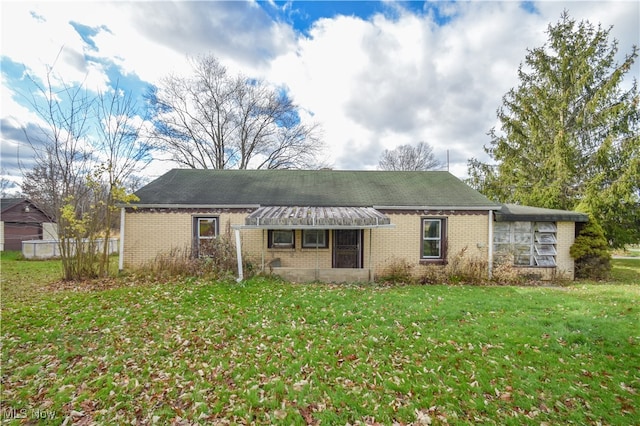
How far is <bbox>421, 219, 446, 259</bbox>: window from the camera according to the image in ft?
39.8

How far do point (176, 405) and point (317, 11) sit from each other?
15.8 metres

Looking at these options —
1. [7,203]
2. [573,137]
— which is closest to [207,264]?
[573,137]

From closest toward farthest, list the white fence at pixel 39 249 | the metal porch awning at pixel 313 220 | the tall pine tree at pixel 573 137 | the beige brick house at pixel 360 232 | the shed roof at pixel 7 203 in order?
the metal porch awning at pixel 313 220
the beige brick house at pixel 360 232
the tall pine tree at pixel 573 137
the white fence at pixel 39 249
the shed roof at pixel 7 203

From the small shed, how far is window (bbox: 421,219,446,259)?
2911 cm

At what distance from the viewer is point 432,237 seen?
12.2m

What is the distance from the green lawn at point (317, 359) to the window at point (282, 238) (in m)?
4.17

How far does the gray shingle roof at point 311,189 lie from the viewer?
40.1 ft

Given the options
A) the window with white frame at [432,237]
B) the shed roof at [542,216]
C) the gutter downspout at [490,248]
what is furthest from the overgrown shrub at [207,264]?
the shed roof at [542,216]

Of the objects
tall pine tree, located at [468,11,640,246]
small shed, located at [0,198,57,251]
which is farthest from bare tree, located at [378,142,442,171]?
small shed, located at [0,198,57,251]

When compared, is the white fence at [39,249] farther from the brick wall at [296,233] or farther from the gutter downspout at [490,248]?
the gutter downspout at [490,248]

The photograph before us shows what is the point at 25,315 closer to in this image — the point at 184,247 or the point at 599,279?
the point at 184,247

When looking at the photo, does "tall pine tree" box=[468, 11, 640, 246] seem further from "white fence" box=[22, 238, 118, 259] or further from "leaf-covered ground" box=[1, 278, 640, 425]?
"white fence" box=[22, 238, 118, 259]

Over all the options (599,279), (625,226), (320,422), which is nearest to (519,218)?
(599,279)

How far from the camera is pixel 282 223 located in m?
9.79
